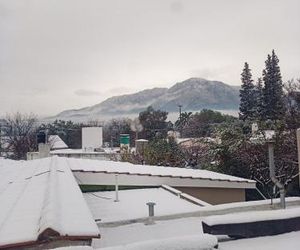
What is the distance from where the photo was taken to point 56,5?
44.4 feet

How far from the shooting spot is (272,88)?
146 feet

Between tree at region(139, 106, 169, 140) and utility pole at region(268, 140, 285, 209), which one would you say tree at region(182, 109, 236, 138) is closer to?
tree at region(139, 106, 169, 140)

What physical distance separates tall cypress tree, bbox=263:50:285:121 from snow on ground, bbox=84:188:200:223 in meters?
34.2

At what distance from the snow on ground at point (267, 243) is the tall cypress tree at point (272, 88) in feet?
130

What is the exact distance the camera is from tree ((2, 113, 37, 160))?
38.2 metres

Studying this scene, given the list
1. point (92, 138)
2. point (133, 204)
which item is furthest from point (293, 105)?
point (133, 204)

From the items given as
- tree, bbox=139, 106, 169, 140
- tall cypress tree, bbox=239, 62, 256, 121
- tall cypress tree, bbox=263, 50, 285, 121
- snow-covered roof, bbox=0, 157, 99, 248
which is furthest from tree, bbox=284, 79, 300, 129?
tree, bbox=139, 106, 169, 140

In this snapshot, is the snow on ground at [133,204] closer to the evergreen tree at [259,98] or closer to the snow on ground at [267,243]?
the snow on ground at [267,243]

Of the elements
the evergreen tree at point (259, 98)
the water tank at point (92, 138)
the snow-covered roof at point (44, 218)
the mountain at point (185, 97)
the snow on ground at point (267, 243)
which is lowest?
the snow on ground at point (267, 243)

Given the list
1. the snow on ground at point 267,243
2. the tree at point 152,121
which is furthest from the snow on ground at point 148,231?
the tree at point 152,121

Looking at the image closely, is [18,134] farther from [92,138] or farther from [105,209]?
[105,209]

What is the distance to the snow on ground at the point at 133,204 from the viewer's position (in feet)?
26.3

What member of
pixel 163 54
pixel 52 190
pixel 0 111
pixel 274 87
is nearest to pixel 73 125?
pixel 0 111

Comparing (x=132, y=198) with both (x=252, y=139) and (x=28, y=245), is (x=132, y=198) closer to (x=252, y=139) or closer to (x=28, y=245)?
(x=28, y=245)
